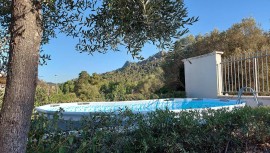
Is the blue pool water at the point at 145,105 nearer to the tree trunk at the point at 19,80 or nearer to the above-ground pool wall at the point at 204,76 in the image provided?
Result: the above-ground pool wall at the point at 204,76

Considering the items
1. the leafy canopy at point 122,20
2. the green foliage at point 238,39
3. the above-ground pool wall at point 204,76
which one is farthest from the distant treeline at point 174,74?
the leafy canopy at point 122,20

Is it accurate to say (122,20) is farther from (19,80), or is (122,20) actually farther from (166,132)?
(166,132)

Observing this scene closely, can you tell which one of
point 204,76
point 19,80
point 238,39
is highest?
point 238,39

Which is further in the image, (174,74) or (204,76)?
(174,74)

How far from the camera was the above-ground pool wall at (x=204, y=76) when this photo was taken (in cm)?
1298

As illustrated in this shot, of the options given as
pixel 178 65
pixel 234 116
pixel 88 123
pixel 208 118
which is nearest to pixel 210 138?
pixel 208 118

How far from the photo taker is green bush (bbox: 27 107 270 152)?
3852mm

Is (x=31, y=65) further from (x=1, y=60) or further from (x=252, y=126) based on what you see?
(x=252, y=126)

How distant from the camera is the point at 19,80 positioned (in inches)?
81.3

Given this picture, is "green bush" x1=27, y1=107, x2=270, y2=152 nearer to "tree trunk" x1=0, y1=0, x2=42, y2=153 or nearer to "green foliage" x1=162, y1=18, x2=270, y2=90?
"tree trunk" x1=0, y1=0, x2=42, y2=153

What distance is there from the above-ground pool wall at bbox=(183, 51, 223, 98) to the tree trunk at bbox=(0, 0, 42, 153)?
10793mm

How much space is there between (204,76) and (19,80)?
1265 cm

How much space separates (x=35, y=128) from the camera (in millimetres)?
3781

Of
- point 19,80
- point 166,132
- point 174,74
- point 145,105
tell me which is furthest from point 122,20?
point 174,74
